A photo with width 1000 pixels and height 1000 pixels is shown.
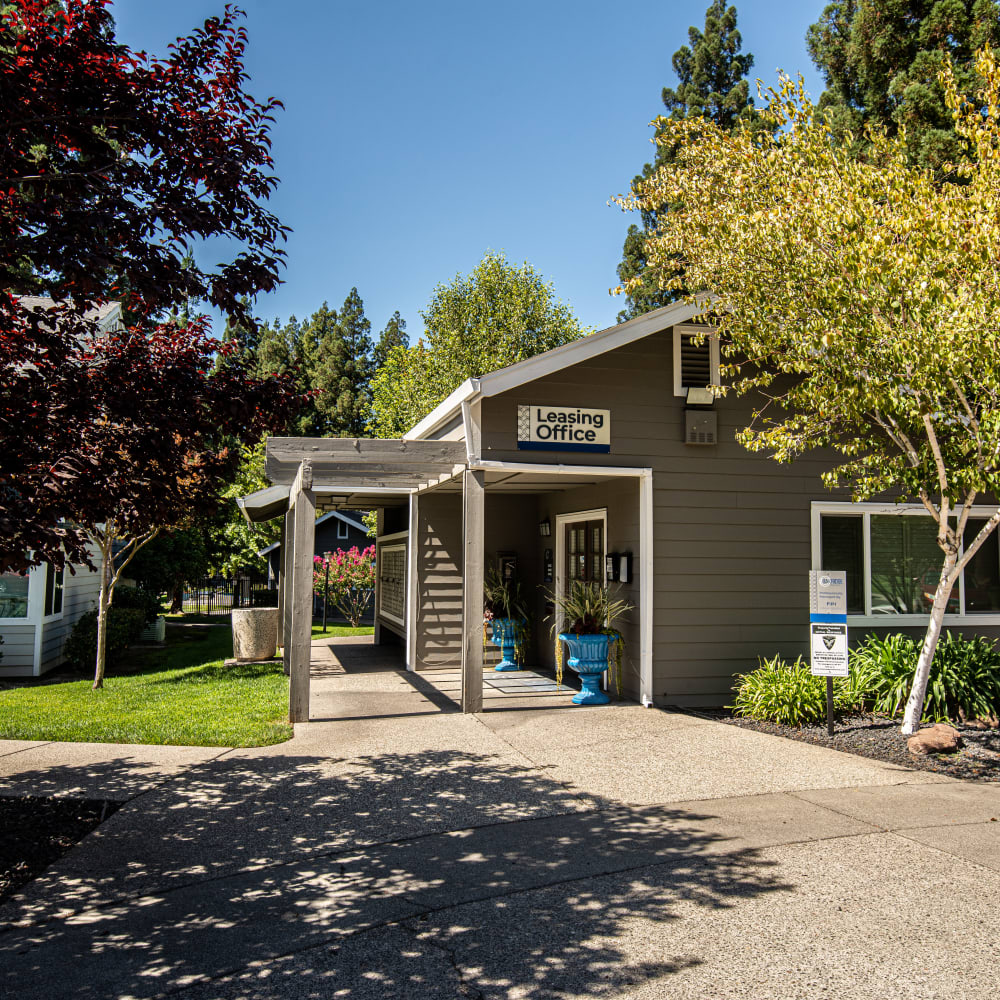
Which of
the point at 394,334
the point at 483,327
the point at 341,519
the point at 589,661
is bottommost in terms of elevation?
the point at 589,661

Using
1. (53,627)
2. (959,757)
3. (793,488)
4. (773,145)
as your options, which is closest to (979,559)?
(793,488)

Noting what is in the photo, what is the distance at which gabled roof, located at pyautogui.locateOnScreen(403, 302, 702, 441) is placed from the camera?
8.59 m

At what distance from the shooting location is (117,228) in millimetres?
4402

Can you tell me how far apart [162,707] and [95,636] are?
4.48m

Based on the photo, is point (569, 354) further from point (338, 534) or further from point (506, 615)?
point (338, 534)

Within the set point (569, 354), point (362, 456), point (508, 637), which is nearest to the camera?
point (362, 456)

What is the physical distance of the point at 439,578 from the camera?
491 inches

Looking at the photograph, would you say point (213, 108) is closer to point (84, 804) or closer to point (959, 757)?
point (84, 804)

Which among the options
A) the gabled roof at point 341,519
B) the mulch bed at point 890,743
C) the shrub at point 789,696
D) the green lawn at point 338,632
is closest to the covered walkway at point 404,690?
the shrub at point 789,696

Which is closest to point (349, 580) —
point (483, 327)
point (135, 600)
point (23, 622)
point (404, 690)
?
point (135, 600)

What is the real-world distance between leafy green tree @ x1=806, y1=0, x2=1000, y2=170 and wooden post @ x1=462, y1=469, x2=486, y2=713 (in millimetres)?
13764

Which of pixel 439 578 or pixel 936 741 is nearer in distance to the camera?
pixel 936 741

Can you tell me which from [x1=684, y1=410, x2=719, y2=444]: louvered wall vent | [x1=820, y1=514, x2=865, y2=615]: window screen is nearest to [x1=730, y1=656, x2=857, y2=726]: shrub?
[x1=820, y1=514, x2=865, y2=615]: window screen

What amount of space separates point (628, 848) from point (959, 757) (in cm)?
367
